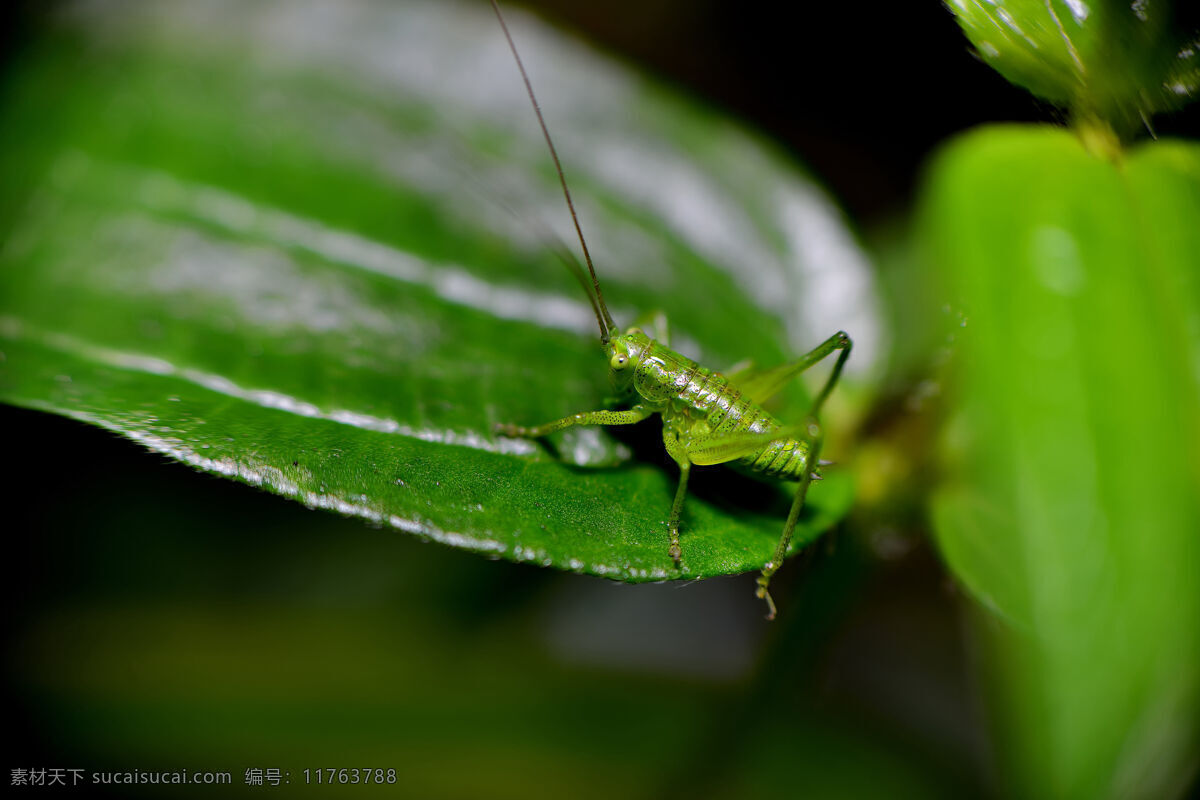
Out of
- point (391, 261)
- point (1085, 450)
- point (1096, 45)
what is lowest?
point (391, 261)

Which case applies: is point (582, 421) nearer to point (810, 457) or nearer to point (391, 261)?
point (810, 457)

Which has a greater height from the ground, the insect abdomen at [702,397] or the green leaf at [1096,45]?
the green leaf at [1096,45]

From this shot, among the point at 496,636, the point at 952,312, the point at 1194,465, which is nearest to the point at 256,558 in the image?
the point at 496,636

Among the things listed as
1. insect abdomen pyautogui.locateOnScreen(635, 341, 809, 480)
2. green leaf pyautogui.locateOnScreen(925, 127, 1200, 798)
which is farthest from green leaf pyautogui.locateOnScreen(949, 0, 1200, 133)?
insect abdomen pyautogui.locateOnScreen(635, 341, 809, 480)

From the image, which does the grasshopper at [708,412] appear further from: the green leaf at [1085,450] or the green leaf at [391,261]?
the green leaf at [1085,450]

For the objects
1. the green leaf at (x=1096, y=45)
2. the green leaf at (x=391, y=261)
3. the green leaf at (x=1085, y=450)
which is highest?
the green leaf at (x=1096, y=45)

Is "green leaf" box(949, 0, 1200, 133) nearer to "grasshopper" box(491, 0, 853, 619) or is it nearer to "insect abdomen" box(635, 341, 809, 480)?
"grasshopper" box(491, 0, 853, 619)

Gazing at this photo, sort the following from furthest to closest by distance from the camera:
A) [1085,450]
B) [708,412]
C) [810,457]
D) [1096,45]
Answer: [708,412]
[810,457]
[1096,45]
[1085,450]

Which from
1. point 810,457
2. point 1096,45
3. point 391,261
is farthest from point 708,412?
point 1096,45

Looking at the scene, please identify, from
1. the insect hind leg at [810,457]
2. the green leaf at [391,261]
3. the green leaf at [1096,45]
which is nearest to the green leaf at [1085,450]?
the green leaf at [1096,45]
